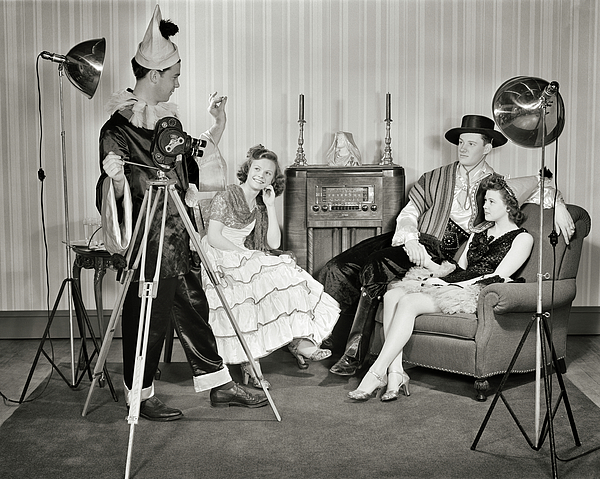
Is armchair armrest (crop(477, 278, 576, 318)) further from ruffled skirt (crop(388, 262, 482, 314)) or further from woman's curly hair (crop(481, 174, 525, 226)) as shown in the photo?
woman's curly hair (crop(481, 174, 525, 226))

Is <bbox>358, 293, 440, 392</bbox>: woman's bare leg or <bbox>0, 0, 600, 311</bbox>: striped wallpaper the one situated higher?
<bbox>0, 0, 600, 311</bbox>: striped wallpaper

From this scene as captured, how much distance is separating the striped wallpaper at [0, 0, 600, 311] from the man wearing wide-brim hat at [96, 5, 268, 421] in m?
1.95

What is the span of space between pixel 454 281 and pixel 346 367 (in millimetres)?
781

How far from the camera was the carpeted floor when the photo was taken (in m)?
3.08

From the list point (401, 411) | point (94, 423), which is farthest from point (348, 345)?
point (94, 423)

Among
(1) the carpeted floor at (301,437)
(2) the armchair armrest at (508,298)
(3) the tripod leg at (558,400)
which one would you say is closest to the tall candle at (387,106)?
(2) the armchair armrest at (508,298)

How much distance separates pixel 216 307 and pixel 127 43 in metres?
2.27

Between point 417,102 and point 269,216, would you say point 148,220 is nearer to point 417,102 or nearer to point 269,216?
point 269,216

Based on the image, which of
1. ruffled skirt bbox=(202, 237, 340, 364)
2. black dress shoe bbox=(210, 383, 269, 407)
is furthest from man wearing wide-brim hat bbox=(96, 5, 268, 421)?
ruffled skirt bbox=(202, 237, 340, 364)

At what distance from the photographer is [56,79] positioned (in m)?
5.52

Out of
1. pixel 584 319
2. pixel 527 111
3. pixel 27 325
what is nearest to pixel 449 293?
pixel 527 111

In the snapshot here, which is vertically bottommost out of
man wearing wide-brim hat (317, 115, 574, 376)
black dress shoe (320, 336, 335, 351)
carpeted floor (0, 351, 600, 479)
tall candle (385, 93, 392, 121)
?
carpeted floor (0, 351, 600, 479)

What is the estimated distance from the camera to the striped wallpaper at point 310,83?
5539 millimetres

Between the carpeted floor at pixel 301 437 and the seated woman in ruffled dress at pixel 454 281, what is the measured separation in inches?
5.8
